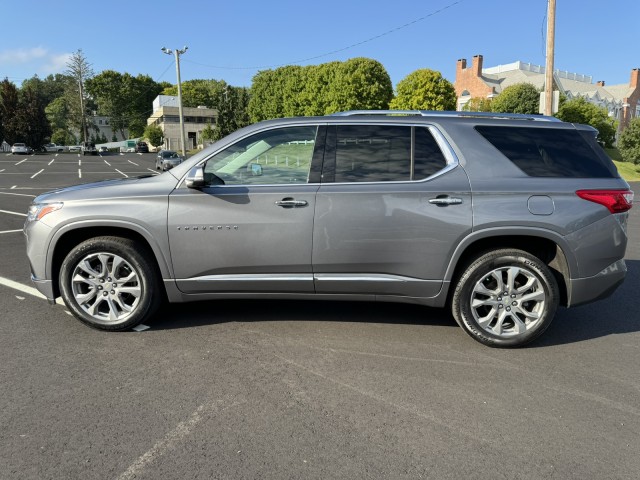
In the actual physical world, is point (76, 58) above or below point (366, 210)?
above

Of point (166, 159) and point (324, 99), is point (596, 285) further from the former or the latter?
point (324, 99)

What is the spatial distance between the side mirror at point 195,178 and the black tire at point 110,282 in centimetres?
76

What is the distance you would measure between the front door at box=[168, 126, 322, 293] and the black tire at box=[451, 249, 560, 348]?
4.28ft

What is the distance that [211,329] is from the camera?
4.21 m

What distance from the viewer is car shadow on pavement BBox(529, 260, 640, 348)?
4152 millimetres

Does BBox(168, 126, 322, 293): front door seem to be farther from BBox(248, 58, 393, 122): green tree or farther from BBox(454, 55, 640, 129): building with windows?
BBox(454, 55, 640, 129): building with windows

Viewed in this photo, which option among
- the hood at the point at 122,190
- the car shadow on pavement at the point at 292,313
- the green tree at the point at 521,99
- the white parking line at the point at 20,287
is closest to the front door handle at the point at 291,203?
the hood at the point at 122,190

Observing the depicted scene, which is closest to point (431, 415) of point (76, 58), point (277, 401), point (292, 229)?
point (277, 401)

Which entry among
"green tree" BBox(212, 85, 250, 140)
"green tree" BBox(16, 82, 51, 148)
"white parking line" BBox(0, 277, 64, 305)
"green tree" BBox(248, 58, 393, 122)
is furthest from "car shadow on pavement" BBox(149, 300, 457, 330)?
"green tree" BBox(16, 82, 51, 148)

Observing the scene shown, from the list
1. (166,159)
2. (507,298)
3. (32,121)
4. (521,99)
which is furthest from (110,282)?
(32,121)

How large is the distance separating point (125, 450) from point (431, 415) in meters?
1.74

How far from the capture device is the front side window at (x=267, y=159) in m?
3.92

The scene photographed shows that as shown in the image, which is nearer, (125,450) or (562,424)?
(125,450)

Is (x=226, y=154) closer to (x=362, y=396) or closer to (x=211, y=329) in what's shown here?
(x=211, y=329)
